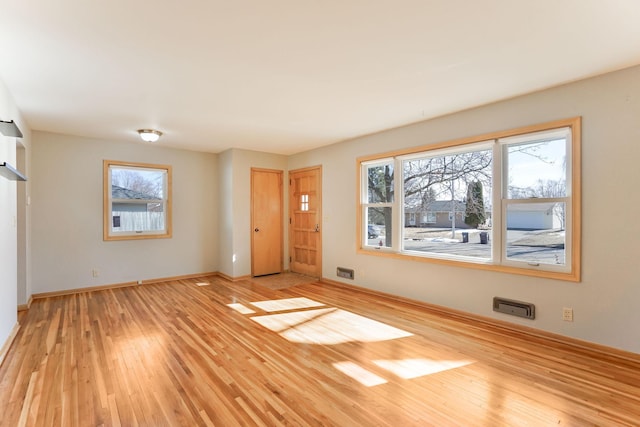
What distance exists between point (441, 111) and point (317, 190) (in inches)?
108

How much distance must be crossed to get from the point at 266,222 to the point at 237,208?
717 mm

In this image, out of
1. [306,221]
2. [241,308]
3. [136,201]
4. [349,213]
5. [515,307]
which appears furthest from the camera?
[306,221]

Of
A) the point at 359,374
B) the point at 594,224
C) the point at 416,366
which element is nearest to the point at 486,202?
the point at 594,224

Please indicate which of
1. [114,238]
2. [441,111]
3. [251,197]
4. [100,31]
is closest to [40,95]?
[100,31]

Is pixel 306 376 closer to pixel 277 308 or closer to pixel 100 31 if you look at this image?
pixel 277 308

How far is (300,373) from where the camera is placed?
2523mm

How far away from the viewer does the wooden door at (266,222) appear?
20.5 feet

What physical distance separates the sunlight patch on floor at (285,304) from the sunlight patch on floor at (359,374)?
1673 millimetres

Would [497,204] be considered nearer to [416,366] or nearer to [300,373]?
[416,366]

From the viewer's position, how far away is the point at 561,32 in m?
2.17

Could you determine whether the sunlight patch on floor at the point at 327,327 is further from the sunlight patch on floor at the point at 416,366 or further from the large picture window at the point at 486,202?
the large picture window at the point at 486,202

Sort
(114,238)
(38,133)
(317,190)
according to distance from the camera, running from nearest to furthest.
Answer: (38,133) → (114,238) → (317,190)

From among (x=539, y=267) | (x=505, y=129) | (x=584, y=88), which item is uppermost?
(x=584, y=88)

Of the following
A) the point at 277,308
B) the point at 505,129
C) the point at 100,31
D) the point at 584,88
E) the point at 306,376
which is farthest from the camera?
the point at 277,308
